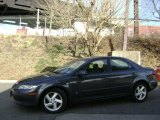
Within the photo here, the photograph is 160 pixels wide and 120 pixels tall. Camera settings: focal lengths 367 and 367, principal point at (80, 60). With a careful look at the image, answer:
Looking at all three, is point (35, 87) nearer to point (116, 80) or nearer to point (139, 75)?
point (116, 80)

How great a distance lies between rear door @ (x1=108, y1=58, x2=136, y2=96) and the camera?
10.2m

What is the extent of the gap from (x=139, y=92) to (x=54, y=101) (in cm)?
273

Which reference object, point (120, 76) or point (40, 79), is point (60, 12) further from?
point (40, 79)

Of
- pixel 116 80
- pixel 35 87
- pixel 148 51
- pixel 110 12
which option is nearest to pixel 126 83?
pixel 116 80

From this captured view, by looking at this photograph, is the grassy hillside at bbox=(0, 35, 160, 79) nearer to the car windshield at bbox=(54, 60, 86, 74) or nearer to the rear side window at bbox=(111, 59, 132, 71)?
the car windshield at bbox=(54, 60, 86, 74)

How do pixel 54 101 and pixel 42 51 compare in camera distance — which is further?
pixel 42 51

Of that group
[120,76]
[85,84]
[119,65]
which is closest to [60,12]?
[119,65]

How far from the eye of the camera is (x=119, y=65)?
35.0 feet

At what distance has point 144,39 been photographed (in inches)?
896

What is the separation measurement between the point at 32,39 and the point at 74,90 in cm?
1471

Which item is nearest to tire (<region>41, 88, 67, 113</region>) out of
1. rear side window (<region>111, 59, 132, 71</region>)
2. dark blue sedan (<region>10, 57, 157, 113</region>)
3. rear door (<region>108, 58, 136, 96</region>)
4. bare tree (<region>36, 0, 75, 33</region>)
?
dark blue sedan (<region>10, 57, 157, 113</region>)

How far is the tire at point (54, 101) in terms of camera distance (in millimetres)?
9422

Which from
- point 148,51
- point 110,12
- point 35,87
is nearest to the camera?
point 35,87

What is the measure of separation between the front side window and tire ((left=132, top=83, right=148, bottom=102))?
44.6 inches
